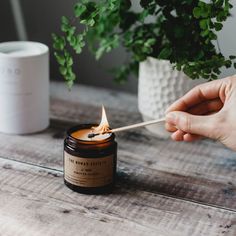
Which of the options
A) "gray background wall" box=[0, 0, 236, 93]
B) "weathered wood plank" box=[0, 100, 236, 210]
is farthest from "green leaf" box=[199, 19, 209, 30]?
"gray background wall" box=[0, 0, 236, 93]

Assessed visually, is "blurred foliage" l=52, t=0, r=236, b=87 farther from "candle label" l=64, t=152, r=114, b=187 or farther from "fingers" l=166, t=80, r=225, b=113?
"candle label" l=64, t=152, r=114, b=187

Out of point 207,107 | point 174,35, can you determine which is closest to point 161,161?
point 207,107

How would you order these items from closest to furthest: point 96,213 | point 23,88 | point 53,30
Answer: point 96,213, point 23,88, point 53,30

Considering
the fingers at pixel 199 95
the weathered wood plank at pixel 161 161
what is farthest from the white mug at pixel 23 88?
the fingers at pixel 199 95

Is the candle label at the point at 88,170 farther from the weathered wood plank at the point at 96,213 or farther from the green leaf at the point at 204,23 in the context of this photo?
the green leaf at the point at 204,23

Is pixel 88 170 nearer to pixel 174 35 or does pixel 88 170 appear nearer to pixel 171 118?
pixel 171 118

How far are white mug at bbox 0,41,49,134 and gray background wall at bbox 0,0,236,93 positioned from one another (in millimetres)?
331

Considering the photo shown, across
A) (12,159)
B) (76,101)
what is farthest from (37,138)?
(76,101)

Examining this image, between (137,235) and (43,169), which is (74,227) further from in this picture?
(43,169)

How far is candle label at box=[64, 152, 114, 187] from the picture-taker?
0.87 metres

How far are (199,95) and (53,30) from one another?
2.06ft

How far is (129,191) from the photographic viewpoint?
912 millimetres

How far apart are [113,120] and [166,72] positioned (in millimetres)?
199

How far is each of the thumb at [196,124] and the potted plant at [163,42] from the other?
152 millimetres
